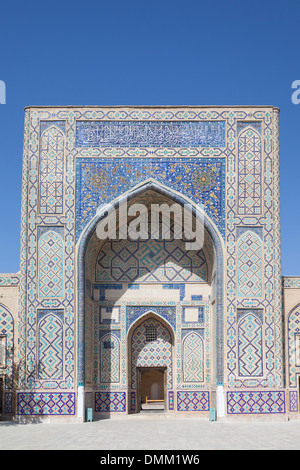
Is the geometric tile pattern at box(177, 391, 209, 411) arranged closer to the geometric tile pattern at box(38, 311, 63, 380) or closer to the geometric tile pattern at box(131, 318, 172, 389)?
the geometric tile pattern at box(131, 318, 172, 389)

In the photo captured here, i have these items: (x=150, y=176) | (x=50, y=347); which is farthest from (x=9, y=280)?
(x=150, y=176)

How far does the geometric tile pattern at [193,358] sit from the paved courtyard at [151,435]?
102 cm

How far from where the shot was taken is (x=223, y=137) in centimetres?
1193

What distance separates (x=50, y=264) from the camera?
37.8 ft

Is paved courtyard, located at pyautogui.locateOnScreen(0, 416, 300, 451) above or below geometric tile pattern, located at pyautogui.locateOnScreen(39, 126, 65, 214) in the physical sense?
below

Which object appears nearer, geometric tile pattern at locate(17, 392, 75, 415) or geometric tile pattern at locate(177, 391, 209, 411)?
geometric tile pattern at locate(17, 392, 75, 415)

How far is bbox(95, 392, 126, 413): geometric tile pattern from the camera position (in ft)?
39.7

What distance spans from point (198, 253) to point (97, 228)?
2076mm

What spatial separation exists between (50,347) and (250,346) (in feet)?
10.8

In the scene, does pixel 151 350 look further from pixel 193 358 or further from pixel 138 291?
pixel 138 291

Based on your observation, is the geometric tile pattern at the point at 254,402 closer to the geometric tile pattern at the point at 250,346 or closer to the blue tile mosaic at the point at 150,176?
the geometric tile pattern at the point at 250,346

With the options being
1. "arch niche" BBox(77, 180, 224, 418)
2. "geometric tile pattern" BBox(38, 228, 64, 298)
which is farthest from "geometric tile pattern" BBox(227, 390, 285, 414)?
"geometric tile pattern" BBox(38, 228, 64, 298)

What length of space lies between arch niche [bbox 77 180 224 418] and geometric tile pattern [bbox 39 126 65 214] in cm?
74
